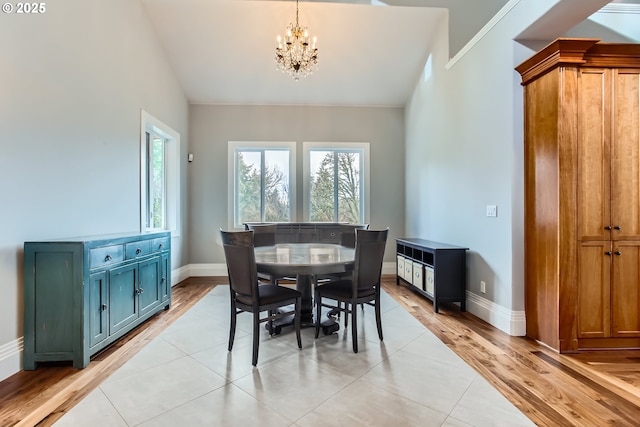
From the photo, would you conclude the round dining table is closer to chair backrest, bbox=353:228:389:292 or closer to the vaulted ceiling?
chair backrest, bbox=353:228:389:292

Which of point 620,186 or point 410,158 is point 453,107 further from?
point 620,186

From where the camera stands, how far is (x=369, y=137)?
5.46m

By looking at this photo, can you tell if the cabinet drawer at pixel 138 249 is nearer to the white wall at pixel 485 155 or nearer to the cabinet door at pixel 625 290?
the white wall at pixel 485 155

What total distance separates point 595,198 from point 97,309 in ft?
13.3

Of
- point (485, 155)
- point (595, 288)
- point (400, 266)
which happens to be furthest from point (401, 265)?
point (595, 288)

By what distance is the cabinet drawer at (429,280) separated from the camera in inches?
137

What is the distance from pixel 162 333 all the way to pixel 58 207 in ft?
4.60

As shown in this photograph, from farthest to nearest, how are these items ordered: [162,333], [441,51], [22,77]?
1. [441,51]
2. [162,333]
3. [22,77]

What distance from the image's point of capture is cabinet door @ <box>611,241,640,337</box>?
2.41 metres

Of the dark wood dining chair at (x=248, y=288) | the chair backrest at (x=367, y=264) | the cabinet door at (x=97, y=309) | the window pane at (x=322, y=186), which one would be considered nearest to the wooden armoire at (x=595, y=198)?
the chair backrest at (x=367, y=264)

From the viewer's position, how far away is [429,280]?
11.7ft

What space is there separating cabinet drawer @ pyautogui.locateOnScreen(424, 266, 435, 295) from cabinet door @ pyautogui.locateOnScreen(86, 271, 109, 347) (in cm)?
322

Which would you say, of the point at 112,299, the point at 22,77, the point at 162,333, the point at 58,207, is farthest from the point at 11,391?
the point at 22,77

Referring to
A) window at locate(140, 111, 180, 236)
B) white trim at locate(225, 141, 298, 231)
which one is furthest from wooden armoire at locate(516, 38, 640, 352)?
window at locate(140, 111, 180, 236)
